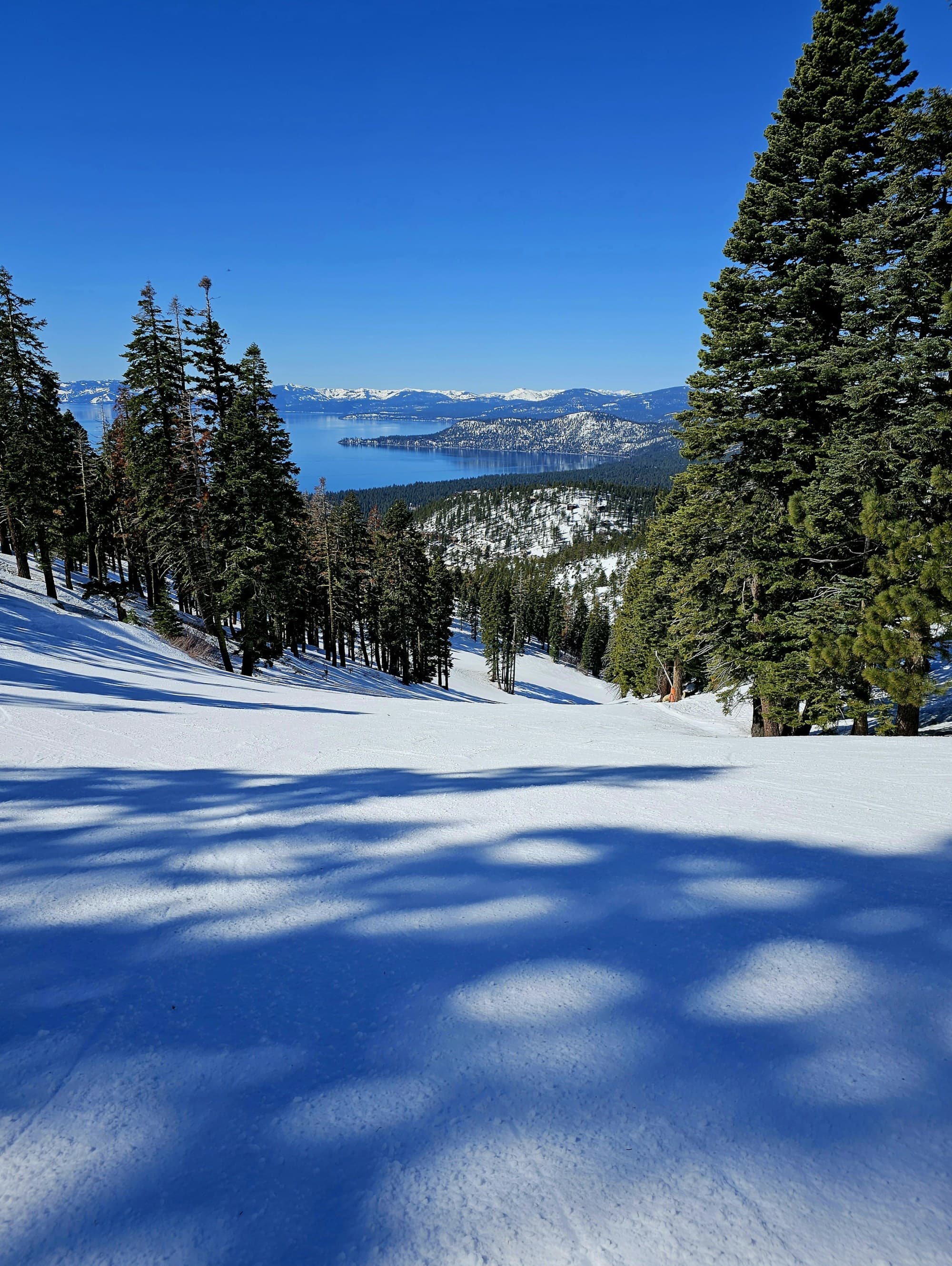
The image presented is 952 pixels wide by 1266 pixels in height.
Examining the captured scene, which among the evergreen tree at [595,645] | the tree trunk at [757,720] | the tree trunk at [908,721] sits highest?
the tree trunk at [908,721]

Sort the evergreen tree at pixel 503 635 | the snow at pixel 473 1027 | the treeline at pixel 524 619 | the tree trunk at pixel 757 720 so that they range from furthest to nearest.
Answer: the treeline at pixel 524 619 < the evergreen tree at pixel 503 635 < the tree trunk at pixel 757 720 < the snow at pixel 473 1027

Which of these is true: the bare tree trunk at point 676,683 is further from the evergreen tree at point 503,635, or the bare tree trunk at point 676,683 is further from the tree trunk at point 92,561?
the tree trunk at point 92,561

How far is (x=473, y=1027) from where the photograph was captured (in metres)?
1.96

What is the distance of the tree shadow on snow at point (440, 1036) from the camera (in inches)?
53.9

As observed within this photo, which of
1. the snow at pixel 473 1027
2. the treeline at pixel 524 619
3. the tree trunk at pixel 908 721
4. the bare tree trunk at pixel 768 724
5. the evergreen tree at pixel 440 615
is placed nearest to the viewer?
the snow at pixel 473 1027

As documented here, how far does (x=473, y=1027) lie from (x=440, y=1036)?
115 millimetres

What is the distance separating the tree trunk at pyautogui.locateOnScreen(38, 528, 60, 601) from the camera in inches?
938

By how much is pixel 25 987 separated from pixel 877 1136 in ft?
8.67

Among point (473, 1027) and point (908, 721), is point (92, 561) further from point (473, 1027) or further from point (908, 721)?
point (473, 1027)

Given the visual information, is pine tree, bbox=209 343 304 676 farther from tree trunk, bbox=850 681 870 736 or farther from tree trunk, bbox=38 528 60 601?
tree trunk, bbox=850 681 870 736

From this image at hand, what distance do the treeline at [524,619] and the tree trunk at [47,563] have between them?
37.4m

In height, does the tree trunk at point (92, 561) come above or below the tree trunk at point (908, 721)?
above

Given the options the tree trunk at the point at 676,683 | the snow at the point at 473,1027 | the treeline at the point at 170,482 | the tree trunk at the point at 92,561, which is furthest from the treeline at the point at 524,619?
the snow at the point at 473,1027

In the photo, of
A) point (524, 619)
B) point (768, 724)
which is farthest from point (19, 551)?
point (524, 619)
